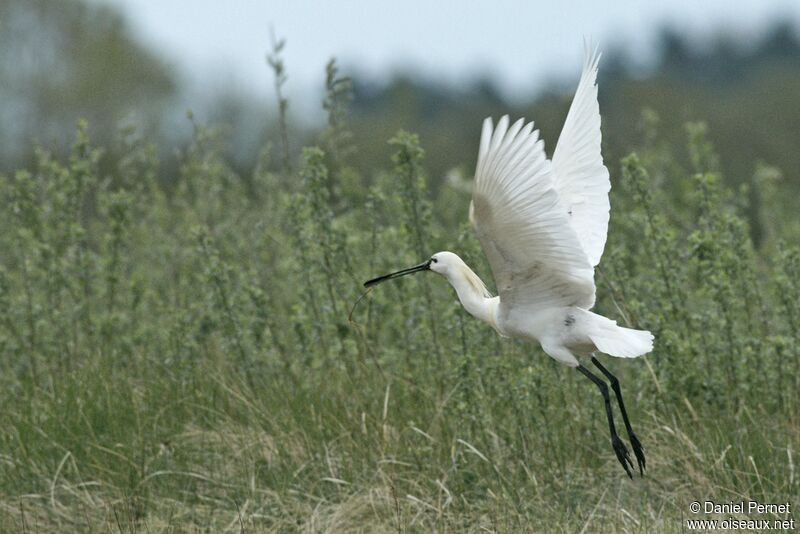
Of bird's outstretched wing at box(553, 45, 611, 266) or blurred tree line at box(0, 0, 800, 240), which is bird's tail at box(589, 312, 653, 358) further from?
blurred tree line at box(0, 0, 800, 240)

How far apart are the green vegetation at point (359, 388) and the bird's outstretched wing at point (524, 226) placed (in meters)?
0.62

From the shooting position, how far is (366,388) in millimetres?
6320

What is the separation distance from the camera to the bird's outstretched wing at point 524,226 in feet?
14.7

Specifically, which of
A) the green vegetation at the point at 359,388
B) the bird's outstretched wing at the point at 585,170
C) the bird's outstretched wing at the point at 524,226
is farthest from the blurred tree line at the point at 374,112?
the bird's outstretched wing at the point at 524,226

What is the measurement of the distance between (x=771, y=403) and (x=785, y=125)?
63.2 ft

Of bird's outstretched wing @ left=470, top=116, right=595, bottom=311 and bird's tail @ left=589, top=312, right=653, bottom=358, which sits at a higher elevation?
bird's outstretched wing @ left=470, top=116, right=595, bottom=311

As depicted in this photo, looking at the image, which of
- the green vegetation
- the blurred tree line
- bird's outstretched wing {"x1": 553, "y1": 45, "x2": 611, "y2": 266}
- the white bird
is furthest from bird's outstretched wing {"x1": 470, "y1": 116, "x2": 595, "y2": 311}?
the blurred tree line

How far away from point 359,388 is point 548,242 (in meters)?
1.94

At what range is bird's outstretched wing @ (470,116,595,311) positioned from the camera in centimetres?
448

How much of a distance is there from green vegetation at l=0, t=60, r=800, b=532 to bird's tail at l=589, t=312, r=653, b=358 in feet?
1.96

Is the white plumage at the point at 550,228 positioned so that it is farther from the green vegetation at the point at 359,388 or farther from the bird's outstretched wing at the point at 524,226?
the green vegetation at the point at 359,388

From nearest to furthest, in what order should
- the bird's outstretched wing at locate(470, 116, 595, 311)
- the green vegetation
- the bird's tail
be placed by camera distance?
the bird's outstretched wing at locate(470, 116, 595, 311)
the bird's tail
the green vegetation

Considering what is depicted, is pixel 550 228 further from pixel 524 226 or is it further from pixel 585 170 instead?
pixel 585 170

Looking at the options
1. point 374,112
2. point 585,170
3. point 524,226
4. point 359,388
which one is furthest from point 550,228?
point 374,112
